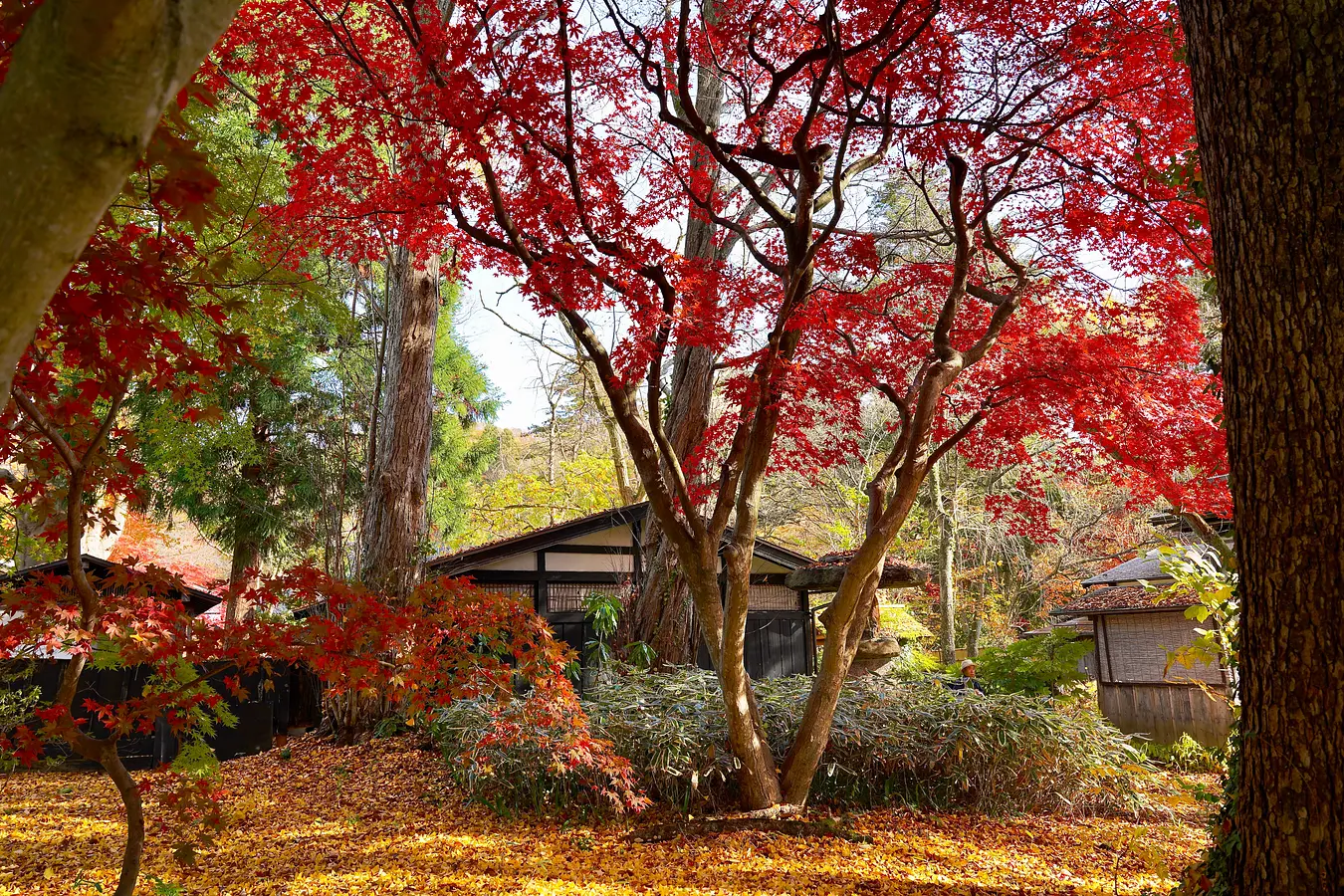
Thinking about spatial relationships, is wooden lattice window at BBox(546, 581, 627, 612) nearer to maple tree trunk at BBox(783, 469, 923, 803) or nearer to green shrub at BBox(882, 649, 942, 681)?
green shrub at BBox(882, 649, 942, 681)

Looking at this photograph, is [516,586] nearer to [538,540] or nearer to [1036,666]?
[538,540]

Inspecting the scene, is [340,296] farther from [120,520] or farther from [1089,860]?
[1089,860]

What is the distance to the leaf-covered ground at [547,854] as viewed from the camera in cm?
472

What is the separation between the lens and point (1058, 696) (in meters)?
8.95

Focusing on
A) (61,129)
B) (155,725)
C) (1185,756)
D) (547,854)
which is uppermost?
(61,129)

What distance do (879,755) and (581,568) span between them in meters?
6.10

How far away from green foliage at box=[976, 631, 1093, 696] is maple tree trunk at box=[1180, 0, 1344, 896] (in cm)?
674

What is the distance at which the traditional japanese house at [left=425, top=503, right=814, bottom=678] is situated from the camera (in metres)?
11.2

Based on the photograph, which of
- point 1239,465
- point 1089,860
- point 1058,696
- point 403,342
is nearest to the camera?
point 1239,465

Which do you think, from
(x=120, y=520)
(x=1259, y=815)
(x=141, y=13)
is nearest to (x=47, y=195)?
(x=141, y=13)

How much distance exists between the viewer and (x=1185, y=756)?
10.3 metres

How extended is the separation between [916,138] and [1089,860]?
485cm

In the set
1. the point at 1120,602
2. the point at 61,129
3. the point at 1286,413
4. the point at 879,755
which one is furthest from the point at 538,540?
the point at 61,129

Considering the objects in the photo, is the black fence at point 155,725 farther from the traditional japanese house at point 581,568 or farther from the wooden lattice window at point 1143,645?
the wooden lattice window at point 1143,645
